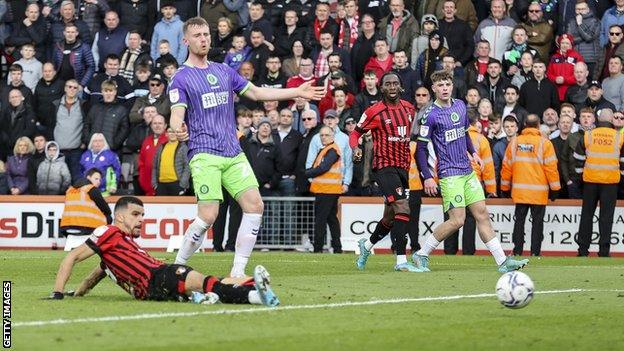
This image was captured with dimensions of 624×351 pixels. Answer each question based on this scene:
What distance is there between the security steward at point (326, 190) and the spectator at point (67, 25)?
6.85 metres

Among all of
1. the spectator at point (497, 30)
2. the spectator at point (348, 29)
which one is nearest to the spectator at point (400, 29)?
the spectator at point (348, 29)

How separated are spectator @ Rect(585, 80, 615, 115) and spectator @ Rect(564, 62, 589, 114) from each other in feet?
1.59

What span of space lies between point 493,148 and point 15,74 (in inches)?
387

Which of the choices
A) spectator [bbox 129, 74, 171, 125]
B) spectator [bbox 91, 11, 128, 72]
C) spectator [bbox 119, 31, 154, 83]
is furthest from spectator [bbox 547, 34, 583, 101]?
spectator [bbox 91, 11, 128, 72]

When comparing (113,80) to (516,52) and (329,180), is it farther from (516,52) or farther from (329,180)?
(516,52)

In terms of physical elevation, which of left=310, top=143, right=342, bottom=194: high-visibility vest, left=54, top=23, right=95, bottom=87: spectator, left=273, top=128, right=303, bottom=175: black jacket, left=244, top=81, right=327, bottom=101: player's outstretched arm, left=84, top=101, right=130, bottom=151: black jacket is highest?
left=54, top=23, right=95, bottom=87: spectator

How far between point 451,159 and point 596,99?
8223 millimetres

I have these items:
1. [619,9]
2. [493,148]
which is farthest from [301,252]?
[619,9]

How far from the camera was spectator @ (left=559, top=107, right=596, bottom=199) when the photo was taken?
25.1 meters

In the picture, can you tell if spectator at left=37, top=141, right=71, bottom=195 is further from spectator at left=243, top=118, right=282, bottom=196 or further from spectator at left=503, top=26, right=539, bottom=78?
spectator at left=503, top=26, right=539, bottom=78

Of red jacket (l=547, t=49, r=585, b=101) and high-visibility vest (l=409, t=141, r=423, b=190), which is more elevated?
red jacket (l=547, t=49, r=585, b=101)

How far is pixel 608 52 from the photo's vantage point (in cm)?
2758

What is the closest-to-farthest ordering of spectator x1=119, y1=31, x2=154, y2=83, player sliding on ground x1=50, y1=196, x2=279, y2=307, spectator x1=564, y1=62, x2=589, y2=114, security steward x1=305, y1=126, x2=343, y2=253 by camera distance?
player sliding on ground x1=50, y1=196, x2=279, y2=307 → security steward x1=305, y1=126, x2=343, y2=253 → spectator x1=564, y1=62, x2=589, y2=114 → spectator x1=119, y1=31, x2=154, y2=83

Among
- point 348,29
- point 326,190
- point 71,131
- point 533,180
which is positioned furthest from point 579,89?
point 71,131
